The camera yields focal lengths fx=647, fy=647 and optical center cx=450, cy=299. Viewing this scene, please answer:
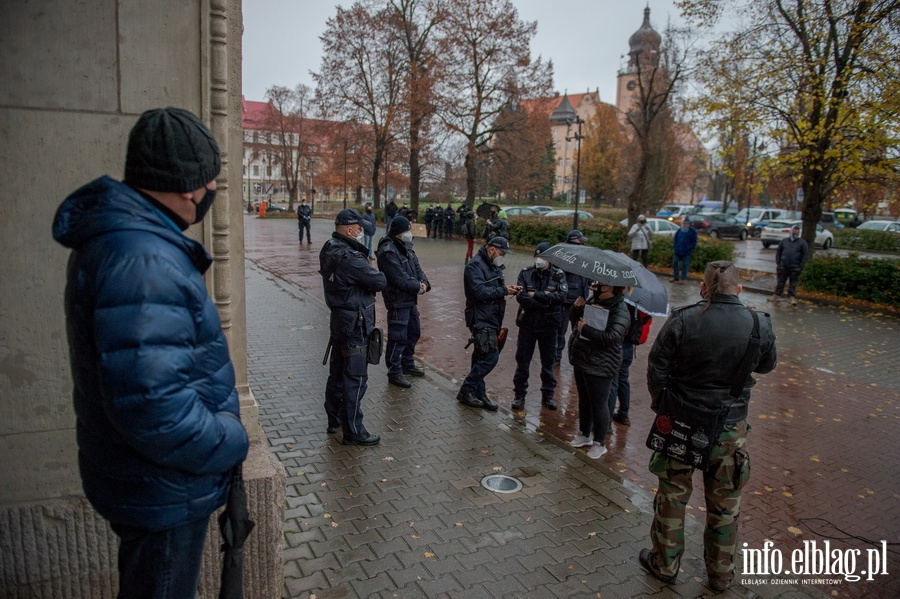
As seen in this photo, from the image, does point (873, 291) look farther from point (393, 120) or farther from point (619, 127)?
point (619, 127)

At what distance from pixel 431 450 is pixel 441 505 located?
107 cm

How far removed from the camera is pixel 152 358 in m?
1.84

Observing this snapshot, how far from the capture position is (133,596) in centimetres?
208

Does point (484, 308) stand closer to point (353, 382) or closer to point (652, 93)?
point (353, 382)

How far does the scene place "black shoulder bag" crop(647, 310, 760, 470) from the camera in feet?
12.9

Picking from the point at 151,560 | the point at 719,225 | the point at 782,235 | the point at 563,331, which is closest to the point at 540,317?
the point at 563,331

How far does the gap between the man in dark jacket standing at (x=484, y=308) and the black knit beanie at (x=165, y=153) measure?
4.99m

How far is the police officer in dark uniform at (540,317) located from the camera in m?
6.97

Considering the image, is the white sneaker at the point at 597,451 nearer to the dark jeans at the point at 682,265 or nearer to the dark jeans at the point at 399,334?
the dark jeans at the point at 399,334

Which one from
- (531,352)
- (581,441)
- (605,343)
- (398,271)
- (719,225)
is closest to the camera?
(605,343)

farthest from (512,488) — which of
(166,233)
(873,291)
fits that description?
(873,291)

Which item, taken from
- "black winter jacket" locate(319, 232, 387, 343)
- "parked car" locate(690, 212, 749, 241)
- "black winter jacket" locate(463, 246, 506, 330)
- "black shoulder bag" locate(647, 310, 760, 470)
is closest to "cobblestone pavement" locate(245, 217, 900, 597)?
"black shoulder bag" locate(647, 310, 760, 470)

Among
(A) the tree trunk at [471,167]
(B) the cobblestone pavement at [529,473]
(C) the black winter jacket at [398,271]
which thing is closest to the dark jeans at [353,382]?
(B) the cobblestone pavement at [529,473]

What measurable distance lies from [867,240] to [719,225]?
7881mm
